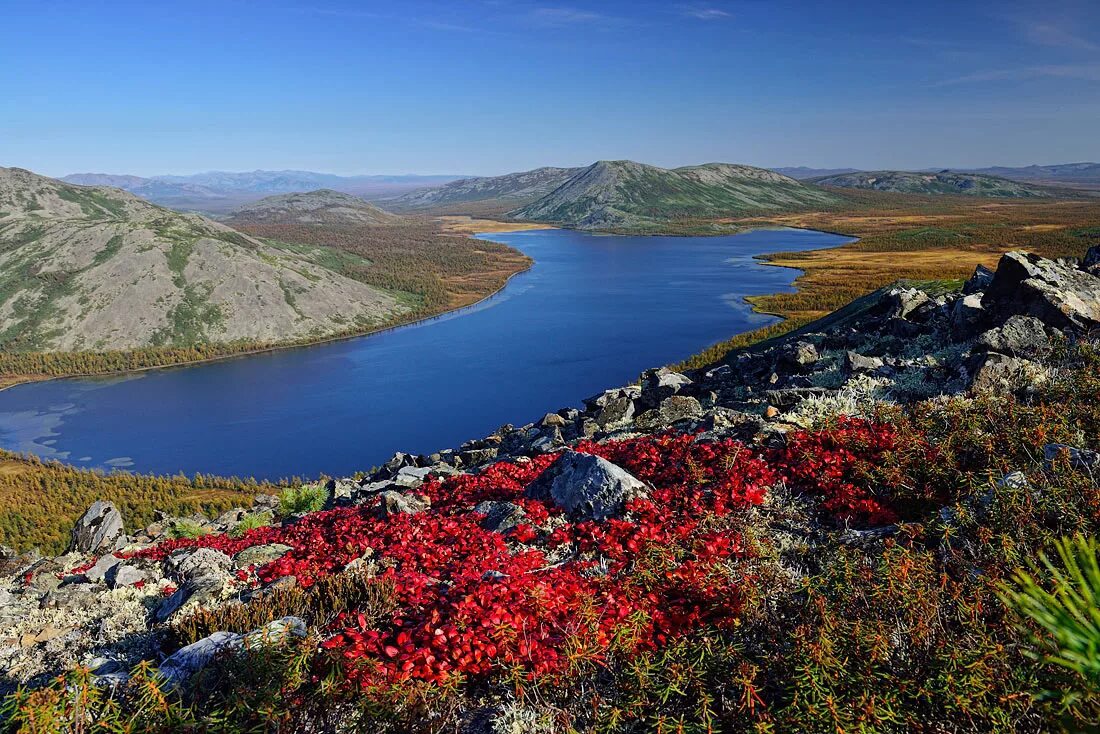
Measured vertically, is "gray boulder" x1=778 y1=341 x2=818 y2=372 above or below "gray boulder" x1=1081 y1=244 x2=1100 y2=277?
below

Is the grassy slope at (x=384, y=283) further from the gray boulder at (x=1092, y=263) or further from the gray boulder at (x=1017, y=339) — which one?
the gray boulder at (x=1092, y=263)

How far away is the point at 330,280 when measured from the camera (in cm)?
9812

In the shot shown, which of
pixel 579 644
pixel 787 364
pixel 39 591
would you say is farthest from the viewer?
pixel 787 364

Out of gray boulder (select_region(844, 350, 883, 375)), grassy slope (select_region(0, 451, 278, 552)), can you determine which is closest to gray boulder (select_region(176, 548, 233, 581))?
gray boulder (select_region(844, 350, 883, 375))

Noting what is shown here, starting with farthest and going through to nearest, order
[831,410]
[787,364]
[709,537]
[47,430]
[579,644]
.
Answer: [47,430] < [787,364] < [831,410] < [709,537] < [579,644]

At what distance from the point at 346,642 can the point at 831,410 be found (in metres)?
12.5

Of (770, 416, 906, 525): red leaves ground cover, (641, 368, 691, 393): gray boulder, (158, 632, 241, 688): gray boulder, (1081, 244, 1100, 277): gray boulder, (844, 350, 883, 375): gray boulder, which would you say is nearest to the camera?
(158, 632, 241, 688): gray boulder

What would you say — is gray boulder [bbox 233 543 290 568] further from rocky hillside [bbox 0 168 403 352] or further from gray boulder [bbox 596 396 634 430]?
rocky hillside [bbox 0 168 403 352]

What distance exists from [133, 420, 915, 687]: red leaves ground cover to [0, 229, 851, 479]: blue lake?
28.3 metres

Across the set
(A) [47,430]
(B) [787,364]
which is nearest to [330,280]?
(A) [47,430]

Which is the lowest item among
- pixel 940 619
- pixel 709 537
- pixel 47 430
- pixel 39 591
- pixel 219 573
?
pixel 47 430

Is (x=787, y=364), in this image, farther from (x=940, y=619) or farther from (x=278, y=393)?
(x=278, y=393)

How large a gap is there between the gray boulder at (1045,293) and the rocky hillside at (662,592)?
2442 mm

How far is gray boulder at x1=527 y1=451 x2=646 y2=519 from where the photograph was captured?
10891 mm
